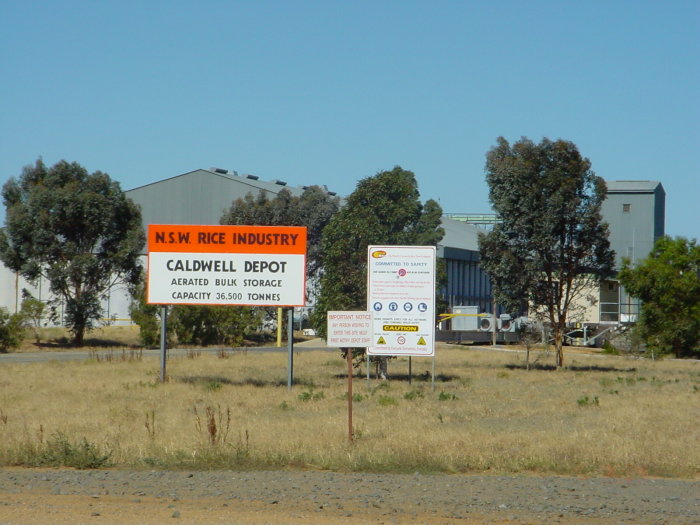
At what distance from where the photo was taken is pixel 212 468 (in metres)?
11.6

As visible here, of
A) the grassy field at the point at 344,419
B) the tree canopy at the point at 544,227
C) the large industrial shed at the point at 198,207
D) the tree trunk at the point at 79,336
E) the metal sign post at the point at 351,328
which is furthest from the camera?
the large industrial shed at the point at 198,207

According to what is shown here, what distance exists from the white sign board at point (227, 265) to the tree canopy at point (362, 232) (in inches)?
87.1

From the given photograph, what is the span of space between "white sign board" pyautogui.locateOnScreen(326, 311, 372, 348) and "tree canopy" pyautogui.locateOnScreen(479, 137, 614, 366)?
18801 mm

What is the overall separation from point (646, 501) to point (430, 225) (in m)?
21.0

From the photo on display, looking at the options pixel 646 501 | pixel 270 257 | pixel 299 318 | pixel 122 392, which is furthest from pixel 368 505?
pixel 299 318

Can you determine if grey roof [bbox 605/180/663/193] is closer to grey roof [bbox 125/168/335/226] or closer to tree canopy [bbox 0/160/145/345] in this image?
grey roof [bbox 125/168/335/226]

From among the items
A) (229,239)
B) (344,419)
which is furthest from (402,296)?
(344,419)

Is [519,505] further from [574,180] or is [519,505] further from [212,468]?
[574,180]

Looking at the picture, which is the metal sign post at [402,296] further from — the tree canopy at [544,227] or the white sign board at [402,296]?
the tree canopy at [544,227]

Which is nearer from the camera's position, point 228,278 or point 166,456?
point 166,456

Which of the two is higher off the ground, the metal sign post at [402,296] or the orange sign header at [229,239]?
the orange sign header at [229,239]

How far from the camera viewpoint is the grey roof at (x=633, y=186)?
75.4 m

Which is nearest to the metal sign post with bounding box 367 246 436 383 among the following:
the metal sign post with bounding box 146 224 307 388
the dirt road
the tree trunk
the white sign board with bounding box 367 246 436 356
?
the white sign board with bounding box 367 246 436 356

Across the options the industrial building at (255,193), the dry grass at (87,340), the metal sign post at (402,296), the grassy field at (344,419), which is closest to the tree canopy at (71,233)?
the dry grass at (87,340)
